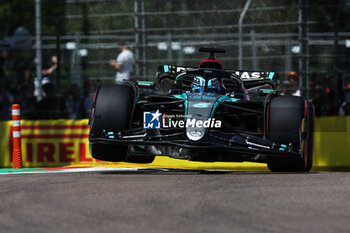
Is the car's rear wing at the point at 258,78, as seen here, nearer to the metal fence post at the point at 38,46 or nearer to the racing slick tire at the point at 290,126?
the racing slick tire at the point at 290,126

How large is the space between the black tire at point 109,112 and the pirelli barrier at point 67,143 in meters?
1.74

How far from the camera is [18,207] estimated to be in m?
6.29

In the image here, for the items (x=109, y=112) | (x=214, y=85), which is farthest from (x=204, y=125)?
(x=214, y=85)

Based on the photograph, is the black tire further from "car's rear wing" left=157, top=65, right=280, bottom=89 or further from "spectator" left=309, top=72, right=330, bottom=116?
A: "spectator" left=309, top=72, right=330, bottom=116

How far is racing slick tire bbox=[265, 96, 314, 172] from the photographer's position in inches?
365

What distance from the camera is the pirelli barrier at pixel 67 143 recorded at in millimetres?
11336

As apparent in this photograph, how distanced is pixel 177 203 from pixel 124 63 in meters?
8.48

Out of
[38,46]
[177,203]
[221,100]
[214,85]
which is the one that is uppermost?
[38,46]

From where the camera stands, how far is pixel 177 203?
6.38m

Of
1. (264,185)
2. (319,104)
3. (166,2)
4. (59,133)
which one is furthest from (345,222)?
(166,2)

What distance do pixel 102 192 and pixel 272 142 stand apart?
2743 mm

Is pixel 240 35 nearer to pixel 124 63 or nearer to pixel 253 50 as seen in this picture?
pixel 253 50

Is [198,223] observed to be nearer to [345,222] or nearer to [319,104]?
[345,222]

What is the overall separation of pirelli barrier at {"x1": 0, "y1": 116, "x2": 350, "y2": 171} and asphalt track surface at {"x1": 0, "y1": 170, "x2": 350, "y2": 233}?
8.64ft
